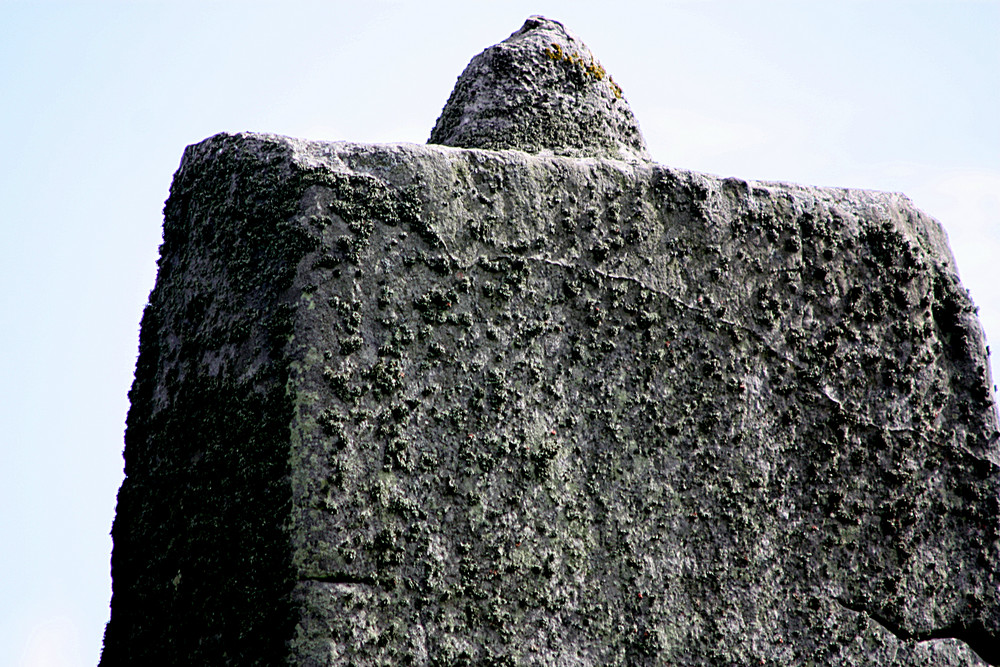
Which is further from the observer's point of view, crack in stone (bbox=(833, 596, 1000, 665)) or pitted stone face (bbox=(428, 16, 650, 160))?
pitted stone face (bbox=(428, 16, 650, 160))

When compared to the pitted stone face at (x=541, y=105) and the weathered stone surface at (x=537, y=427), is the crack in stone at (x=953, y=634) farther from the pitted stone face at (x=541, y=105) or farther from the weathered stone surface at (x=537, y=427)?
the pitted stone face at (x=541, y=105)

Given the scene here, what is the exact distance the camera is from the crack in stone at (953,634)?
1729 millimetres

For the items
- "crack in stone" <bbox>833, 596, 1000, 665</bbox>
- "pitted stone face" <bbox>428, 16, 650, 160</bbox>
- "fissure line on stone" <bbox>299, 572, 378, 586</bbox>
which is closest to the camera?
"fissure line on stone" <bbox>299, 572, 378, 586</bbox>

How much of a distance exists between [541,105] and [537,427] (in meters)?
0.67

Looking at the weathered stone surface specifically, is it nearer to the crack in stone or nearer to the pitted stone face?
the crack in stone

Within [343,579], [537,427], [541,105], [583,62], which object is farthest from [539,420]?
[583,62]

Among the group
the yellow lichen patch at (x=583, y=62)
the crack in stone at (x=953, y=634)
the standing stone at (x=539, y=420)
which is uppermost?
the yellow lichen patch at (x=583, y=62)

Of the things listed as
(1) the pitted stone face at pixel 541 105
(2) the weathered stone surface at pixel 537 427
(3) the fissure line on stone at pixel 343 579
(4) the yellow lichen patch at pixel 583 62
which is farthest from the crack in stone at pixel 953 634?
(4) the yellow lichen patch at pixel 583 62

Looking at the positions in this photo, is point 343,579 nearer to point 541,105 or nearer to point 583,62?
point 541,105

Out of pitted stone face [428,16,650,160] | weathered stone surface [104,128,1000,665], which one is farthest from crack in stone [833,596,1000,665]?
pitted stone face [428,16,650,160]

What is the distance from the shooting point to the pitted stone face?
6.23 feet

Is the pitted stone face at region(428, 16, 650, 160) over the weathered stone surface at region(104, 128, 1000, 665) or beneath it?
over

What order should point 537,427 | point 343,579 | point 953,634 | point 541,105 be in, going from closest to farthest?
1. point 343,579
2. point 537,427
3. point 953,634
4. point 541,105

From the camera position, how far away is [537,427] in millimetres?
1546
